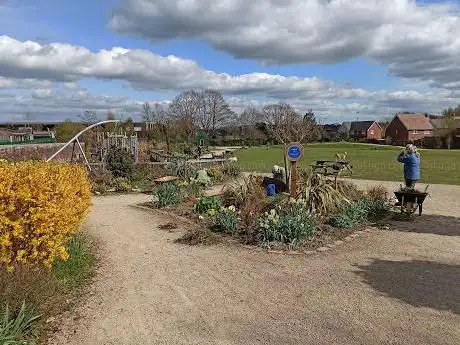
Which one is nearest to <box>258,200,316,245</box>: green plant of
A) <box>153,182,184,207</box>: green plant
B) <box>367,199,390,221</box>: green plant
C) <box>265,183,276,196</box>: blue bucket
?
<box>367,199,390,221</box>: green plant

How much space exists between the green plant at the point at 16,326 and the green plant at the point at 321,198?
19.3 feet

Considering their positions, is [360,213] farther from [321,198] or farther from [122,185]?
[122,185]

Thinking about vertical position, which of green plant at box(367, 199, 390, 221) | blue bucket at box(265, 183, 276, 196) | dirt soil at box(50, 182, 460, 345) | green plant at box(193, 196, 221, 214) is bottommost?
dirt soil at box(50, 182, 460, 345)

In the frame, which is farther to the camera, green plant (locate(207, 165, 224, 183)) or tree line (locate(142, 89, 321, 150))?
tree line (locate(142, 89, 321, 150))

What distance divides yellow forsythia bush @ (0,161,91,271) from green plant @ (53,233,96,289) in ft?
1.31

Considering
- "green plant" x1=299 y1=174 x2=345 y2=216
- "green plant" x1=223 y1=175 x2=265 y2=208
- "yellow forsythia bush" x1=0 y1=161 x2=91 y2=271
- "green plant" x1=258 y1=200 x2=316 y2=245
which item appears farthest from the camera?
"green plant" x1=223 y1=175 x2=265 y2=208

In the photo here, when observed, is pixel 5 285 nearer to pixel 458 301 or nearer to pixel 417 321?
pixel 417 321

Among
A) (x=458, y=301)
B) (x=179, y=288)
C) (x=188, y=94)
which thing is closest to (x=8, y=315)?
(x=179, y=288)

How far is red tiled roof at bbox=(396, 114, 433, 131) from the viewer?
84.7 m

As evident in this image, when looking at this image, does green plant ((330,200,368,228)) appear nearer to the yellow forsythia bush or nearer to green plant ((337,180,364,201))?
green plant ((337,180,364,201))

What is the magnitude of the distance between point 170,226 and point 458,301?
553 centimetres

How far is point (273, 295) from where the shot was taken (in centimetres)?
530

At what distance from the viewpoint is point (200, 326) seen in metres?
4.50

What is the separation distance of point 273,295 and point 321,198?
432 centimetres
